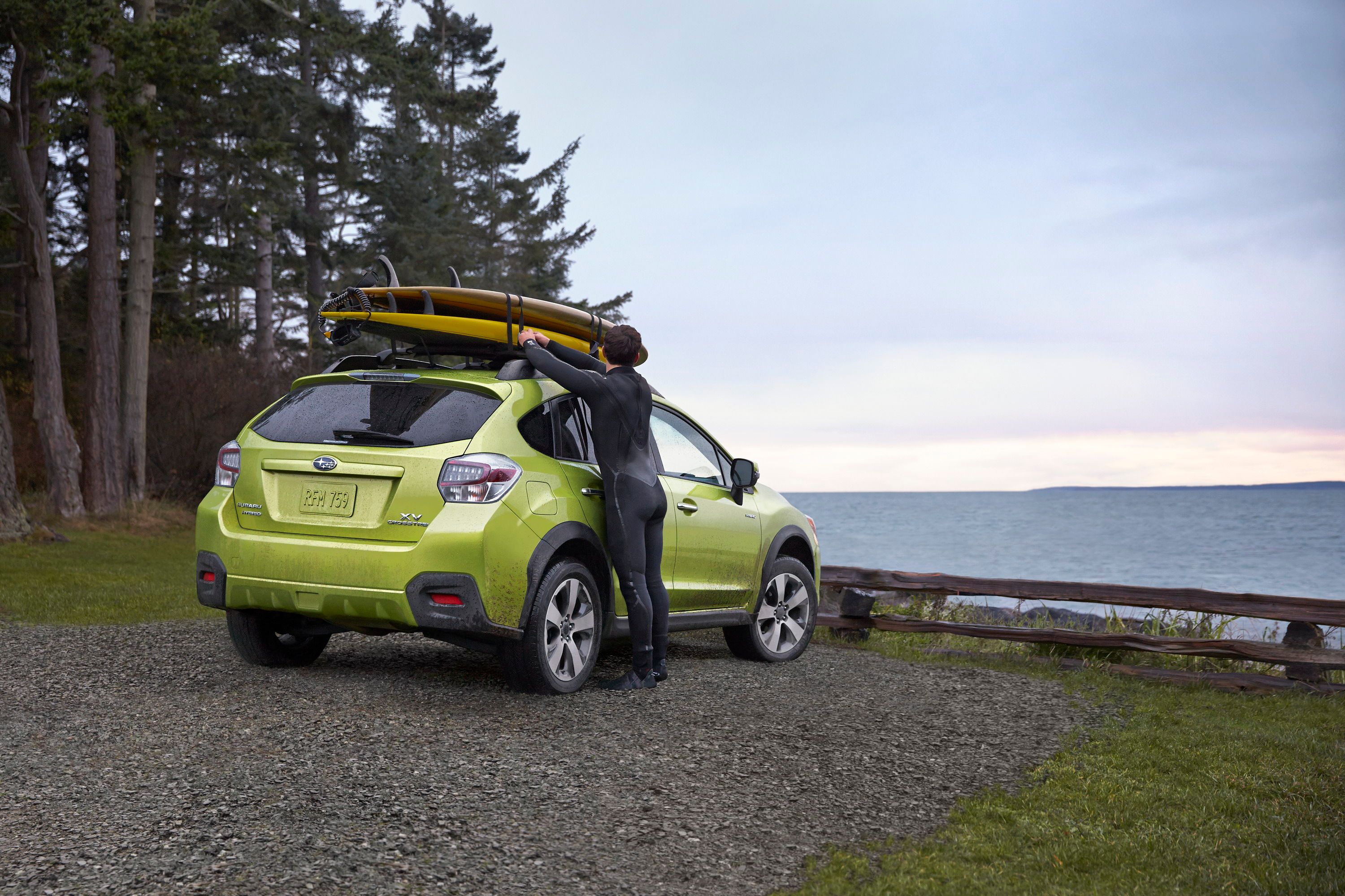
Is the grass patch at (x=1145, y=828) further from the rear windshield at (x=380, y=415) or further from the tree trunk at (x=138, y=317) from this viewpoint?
the tree trunk at (x=138, y=317)

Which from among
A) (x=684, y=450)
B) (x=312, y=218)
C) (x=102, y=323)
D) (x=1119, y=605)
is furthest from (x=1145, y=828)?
(x=312, y=218)

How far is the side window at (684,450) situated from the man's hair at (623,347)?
2.33 ft

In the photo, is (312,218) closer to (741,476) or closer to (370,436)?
(741,476)

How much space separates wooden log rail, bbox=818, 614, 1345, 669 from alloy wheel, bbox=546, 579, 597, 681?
4776 mm

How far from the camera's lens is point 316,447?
6.18m

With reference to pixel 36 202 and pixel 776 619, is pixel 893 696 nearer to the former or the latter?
→ pixel 776 619

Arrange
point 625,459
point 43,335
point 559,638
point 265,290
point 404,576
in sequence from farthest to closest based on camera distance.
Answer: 1. point 265,290
2. point 43,335
3. point 625,459
4. point 559,638
5. point 404,576

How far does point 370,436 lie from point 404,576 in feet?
2.61

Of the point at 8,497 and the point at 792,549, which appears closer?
the point at 792,549

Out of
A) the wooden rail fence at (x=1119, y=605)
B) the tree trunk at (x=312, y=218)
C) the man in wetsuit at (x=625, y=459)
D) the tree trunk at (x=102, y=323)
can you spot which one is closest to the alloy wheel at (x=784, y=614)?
the man in wetsuit at (x=625, y=459)

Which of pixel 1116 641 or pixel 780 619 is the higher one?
pixel 780 619

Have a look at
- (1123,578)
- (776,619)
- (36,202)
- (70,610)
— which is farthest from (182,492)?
(1123,578)

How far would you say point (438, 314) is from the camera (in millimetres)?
6625

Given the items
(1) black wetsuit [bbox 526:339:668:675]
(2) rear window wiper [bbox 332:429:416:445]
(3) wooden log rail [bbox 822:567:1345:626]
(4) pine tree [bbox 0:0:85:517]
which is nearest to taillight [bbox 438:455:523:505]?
(2) rear window wiper [bbox 332:429:416:445]
